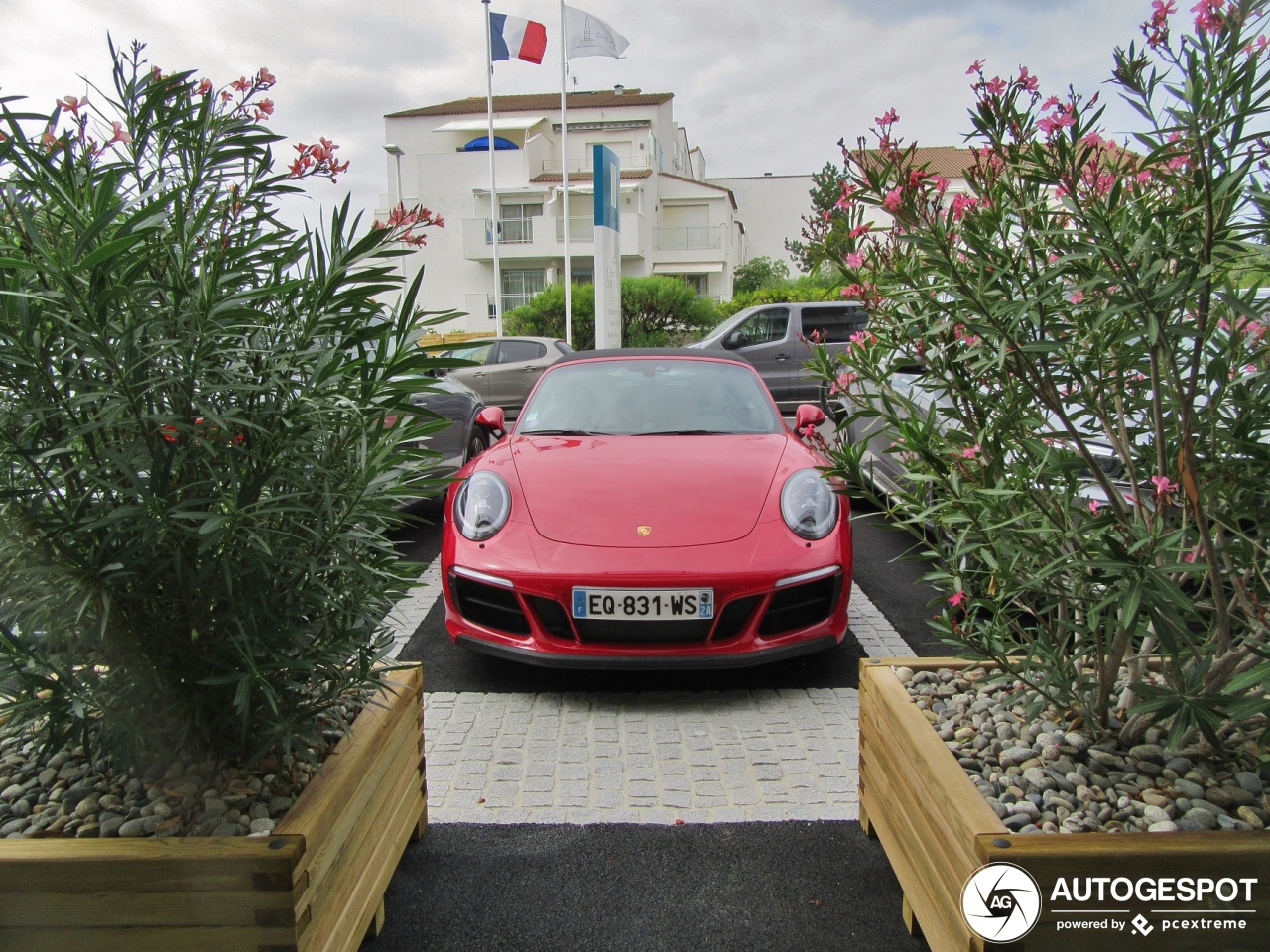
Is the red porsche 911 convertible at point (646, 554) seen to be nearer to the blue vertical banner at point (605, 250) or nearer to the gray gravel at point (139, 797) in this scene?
the gray gravel at point (139, 797)

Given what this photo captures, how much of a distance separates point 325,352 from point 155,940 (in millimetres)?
1152

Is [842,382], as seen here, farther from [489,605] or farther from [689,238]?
[689,238]

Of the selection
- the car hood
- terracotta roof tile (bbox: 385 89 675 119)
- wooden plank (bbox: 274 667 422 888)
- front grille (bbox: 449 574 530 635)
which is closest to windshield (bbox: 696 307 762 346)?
the car hood

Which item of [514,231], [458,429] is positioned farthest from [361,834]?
[514,231]

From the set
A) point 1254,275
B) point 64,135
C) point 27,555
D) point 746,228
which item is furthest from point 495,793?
point 746,228

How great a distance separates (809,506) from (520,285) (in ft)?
136

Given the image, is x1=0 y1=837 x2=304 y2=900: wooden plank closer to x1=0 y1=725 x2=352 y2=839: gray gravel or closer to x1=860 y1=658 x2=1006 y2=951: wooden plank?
x1=0 y1=725 x2=352 y2=839: gray gravel

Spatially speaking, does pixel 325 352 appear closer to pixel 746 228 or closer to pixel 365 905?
pixel 365 905

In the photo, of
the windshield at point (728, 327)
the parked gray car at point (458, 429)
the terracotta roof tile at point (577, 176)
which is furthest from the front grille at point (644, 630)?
the terracotta roof tile at point (577, 176)

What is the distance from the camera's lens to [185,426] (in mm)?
1665

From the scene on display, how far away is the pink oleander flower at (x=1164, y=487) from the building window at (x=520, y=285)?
4288cm

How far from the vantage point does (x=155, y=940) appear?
5.48ft

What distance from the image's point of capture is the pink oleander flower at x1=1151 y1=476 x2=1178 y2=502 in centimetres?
180

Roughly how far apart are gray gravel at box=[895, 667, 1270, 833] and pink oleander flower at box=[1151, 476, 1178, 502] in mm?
505
